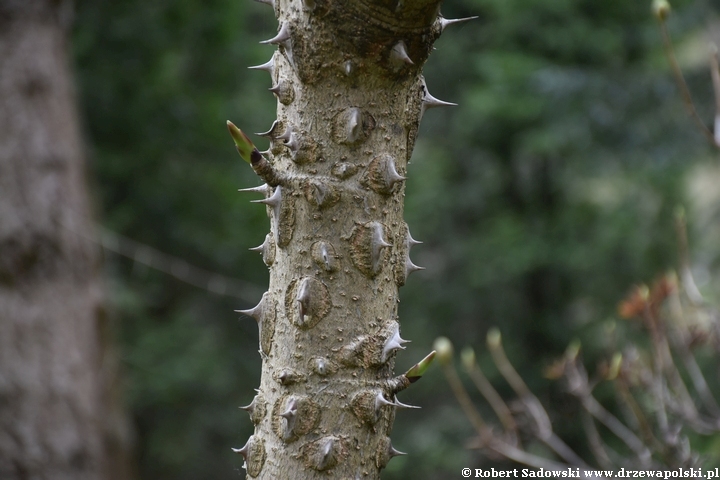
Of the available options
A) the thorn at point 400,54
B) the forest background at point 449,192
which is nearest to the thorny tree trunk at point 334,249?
the thorn at point 400,54

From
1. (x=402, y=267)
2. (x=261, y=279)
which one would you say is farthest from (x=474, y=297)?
(x=402, y=267)

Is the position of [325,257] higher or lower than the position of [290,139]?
lower

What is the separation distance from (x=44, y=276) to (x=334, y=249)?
3677 mm

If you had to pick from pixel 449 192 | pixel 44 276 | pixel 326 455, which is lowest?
pixel 449 192

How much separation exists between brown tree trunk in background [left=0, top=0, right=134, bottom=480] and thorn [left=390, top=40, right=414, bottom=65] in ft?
12.3

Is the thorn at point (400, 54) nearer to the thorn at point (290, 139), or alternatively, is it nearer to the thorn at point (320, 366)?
the thorn at point (290, 139)

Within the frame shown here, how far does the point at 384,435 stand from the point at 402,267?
0.99 feet

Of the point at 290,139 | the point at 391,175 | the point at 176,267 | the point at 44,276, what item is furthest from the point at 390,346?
the point at 176,267

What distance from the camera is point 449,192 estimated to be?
390 inches

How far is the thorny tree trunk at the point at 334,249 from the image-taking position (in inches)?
43.8

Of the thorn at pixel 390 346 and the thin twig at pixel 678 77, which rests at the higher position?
the thin twig at pixel 678 77

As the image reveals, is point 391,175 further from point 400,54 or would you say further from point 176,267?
point 176,267

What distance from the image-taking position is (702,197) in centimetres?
1199

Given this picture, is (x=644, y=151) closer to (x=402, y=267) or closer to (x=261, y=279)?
(x=261, y=279)
